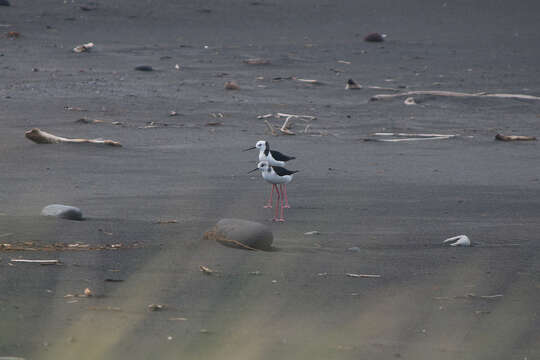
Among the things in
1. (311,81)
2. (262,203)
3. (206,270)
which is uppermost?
(206,270)

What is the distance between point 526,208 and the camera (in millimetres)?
8406

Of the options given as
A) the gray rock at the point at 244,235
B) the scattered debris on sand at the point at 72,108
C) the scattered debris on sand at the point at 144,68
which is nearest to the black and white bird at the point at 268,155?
the gray rock at the point at 244,235

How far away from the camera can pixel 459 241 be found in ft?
21.8

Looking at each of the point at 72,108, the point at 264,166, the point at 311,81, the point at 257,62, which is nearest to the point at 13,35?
the point at 257,62

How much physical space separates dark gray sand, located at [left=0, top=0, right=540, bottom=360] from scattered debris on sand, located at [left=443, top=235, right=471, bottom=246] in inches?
4.4

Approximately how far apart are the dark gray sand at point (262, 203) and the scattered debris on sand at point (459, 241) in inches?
4.4

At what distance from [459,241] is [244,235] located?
1479mm

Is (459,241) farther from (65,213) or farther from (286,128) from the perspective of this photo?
(286,128)

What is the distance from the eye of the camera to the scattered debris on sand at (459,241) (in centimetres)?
661

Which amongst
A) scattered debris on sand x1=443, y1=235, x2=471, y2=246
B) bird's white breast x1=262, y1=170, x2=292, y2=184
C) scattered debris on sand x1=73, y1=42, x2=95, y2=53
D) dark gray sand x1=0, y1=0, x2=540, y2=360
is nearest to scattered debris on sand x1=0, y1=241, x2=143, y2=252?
dark gray sand x1=0, y1=0, x2=540, y2=360

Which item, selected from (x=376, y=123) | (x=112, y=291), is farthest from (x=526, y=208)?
(x=376, y=123)

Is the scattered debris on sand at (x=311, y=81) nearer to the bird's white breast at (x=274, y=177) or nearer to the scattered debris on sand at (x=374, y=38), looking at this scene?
the scattered debris on sand at (x=374, y=38)

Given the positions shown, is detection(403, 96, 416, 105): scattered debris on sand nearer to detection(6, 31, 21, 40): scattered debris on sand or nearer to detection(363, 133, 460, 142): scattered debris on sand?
detection(363, 133, 460, 142): scattered debris on sand

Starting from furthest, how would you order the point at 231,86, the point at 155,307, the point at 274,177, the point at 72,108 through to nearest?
the point at 231,86 < the point at 72,108 < the point at 274,177 < the point at 155,307
